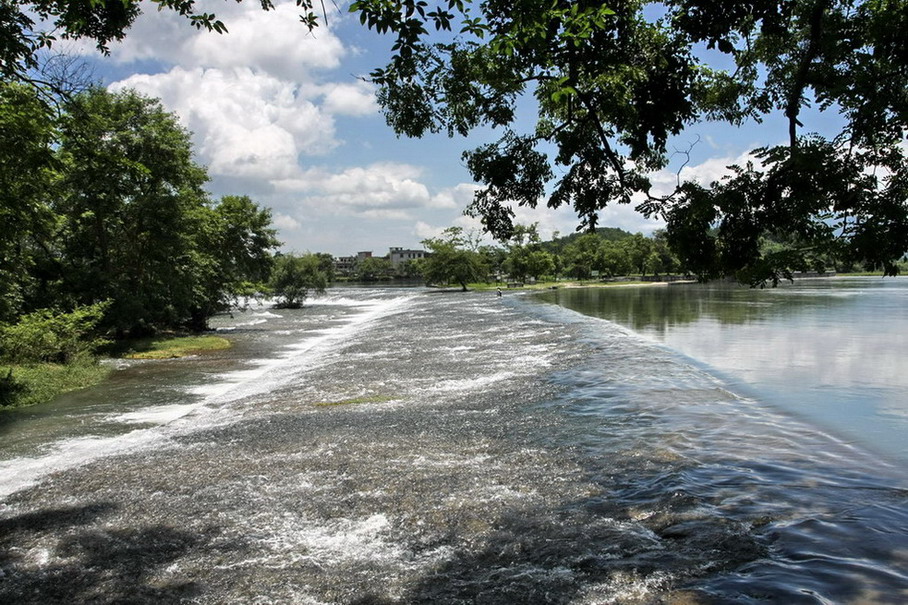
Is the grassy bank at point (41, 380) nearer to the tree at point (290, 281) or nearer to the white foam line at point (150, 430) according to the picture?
the white foam line at point (150, 430)

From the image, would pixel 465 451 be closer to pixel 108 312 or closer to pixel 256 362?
pixel 256 362

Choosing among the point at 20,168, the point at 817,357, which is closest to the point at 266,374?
the point at 20,168

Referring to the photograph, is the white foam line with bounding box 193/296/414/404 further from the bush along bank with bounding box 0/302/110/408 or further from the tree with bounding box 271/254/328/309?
the tree with bounding box 271/254/328/309

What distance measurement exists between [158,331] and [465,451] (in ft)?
90.8

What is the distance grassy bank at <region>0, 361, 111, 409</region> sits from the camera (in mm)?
14117

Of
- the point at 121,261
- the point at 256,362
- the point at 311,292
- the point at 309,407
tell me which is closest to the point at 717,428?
the point at 309,407

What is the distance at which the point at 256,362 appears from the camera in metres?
22.3

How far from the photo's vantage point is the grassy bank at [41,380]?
556 inches

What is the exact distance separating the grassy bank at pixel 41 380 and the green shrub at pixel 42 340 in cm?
40

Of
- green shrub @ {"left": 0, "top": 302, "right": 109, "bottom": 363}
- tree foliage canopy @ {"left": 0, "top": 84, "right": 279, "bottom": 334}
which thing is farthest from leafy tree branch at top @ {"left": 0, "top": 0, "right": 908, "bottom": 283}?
tree foliage canopy @ {"left": 0, "top": 84, "right": 279, "bottom": 334}

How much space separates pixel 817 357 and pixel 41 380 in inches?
930

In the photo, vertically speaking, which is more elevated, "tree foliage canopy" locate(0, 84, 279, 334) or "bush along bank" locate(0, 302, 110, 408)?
"tree foliage canopy" locate(0, 84, 279, 334)

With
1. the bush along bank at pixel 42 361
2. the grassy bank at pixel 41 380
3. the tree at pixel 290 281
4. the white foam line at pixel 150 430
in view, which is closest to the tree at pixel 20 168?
the bush along bank at pixel 42 361

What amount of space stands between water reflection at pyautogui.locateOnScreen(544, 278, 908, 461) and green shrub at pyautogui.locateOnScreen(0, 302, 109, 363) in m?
19.9
